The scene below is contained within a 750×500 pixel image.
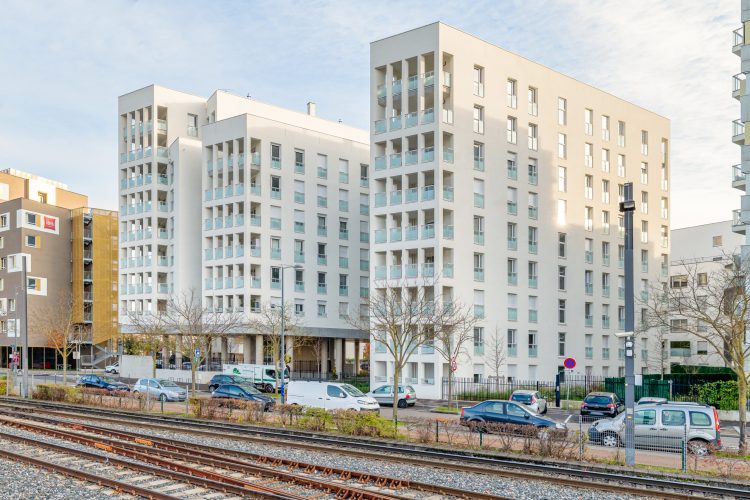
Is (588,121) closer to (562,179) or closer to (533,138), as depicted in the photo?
(562,179)

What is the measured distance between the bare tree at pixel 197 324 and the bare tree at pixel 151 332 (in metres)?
0.82

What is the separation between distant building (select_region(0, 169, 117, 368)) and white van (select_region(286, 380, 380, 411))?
6077 cm

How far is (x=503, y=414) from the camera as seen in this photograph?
92.9 feet

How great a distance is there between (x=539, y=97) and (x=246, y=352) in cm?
3232

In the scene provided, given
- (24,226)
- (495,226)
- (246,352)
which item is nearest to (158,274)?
(246,352)

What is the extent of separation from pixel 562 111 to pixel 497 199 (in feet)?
37.6

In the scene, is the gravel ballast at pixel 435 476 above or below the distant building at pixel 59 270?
below

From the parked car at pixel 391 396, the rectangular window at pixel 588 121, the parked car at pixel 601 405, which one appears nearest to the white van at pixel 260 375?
the parked car at pixel 391 396

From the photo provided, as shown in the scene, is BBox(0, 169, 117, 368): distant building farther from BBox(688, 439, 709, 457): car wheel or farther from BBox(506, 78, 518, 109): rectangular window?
BBox(688, 439, 709, 457): car wheel

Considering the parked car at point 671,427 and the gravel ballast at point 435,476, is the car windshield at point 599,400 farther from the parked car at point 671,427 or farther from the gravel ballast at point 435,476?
the gravel ballast at point 435,476

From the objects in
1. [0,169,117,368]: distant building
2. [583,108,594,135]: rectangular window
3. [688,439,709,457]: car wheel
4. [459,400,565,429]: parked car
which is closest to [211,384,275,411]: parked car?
[459,400,565,429]: parked car

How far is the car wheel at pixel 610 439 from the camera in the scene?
25.2m

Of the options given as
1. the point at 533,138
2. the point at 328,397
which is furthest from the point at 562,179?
the point at 328,397

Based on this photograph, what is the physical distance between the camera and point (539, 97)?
60.6 metres
